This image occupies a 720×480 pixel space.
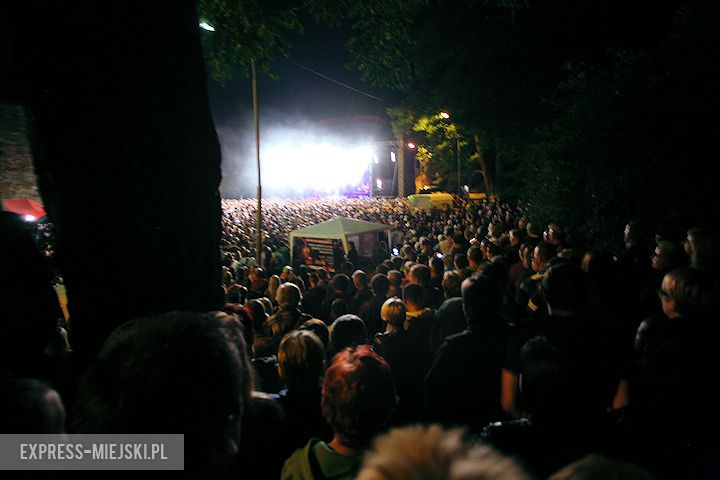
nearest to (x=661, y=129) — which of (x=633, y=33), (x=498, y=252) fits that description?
(x=498, y=252)

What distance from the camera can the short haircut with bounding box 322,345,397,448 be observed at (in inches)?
87.1

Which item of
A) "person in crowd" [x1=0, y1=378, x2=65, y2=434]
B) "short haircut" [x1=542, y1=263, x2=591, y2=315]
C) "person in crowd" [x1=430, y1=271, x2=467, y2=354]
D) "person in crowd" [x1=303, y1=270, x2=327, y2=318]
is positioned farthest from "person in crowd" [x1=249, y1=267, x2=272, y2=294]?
"person in crowd" [x1=0, y1=378, x2=65, y2=434]

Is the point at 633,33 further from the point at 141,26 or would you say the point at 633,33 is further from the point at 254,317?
the point at 141,26

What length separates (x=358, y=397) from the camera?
7.39ft

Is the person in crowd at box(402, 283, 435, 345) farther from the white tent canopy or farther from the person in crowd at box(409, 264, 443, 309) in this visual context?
the white tent canopy

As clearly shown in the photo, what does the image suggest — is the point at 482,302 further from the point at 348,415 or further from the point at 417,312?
the point at 417,312

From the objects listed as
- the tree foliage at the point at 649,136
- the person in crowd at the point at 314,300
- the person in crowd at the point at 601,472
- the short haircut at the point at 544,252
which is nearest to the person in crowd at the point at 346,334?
the person in crowd at the point at 601,472

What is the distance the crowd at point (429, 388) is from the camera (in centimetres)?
129

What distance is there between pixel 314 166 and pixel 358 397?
7172 centimetres

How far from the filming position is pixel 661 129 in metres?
9.62

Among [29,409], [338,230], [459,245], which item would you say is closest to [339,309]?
[459,245]

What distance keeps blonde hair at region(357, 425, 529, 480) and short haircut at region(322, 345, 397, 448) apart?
47.9 inches

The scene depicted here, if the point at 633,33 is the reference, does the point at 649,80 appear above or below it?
below

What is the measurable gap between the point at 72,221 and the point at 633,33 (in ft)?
58.1
